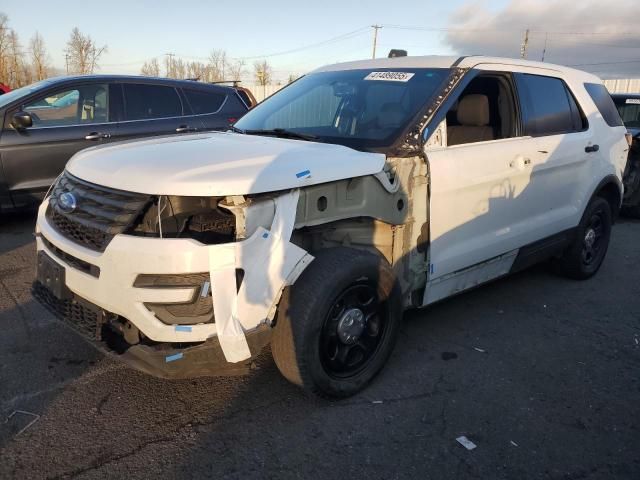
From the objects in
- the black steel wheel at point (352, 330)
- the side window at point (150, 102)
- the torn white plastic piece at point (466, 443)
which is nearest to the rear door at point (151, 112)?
the side window at point (150, 102)

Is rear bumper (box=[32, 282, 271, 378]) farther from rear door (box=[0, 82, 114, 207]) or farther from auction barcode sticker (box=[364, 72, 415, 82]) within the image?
rear door (box=[0, 82, 114, 207])

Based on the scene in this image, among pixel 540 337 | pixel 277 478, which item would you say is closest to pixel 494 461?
pixel 277 478

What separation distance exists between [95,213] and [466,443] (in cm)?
214

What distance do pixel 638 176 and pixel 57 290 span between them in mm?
7939

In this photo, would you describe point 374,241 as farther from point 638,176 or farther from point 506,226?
point 638,176

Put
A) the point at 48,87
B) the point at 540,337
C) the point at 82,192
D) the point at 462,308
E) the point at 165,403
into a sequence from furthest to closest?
the point at 48,87, the point at 462,308, the point at 540,337, the point at 165,403, the point at 82,192

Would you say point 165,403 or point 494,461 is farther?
point 165,403

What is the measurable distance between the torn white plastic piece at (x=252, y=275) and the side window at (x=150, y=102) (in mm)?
4852

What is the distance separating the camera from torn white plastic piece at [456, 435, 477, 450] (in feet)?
8.46

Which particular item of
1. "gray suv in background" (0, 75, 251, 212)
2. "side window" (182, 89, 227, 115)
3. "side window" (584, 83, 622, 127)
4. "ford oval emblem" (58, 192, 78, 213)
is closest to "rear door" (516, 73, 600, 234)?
"side window" (584, 83, 622, 127)

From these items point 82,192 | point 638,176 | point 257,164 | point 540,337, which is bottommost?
point 540,337

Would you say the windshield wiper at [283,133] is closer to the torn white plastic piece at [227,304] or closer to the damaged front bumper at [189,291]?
the damaged front bumper at [189,291]

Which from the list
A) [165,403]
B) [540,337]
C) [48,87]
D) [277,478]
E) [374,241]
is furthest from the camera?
[48,87]

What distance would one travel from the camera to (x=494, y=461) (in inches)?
98.0
